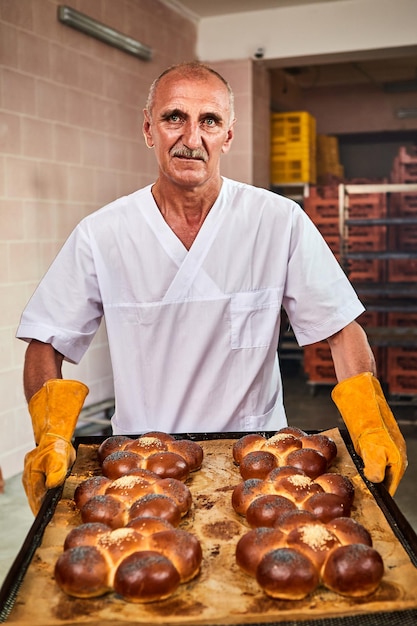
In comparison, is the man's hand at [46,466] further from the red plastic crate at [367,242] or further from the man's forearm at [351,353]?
the red plastic crate at [367,242]

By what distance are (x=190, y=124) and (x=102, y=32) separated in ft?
10.1

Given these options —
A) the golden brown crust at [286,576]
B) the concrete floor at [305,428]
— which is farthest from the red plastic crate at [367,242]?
the golden brown crust at [286,576]

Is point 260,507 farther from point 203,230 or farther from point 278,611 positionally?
point 203,230

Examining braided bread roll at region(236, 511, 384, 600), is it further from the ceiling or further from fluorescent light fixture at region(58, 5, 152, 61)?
the ceiling

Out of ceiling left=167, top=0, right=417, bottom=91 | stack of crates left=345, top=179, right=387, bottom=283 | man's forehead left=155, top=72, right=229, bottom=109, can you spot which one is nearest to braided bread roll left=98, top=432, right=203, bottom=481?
man's forehead left=155, top=72, right=229, bottom=109

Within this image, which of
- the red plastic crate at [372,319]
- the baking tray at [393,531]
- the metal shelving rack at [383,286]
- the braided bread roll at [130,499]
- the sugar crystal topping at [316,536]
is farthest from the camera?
the red plastic crate at [372,319]

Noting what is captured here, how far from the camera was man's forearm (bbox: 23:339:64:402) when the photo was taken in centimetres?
163

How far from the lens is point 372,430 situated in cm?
139

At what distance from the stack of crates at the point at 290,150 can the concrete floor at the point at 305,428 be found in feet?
5.90

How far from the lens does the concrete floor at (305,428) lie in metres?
3.14

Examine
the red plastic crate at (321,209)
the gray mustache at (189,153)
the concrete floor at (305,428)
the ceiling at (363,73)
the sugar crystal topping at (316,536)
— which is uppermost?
the ceiling at (363,73)

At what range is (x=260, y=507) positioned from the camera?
116 cm

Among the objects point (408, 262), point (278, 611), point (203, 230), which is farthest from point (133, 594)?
point (408, 262)

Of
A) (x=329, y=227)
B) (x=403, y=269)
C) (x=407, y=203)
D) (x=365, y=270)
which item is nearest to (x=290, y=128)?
(x=329, y=227)
